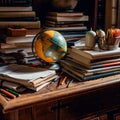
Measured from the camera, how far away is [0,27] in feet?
4.39

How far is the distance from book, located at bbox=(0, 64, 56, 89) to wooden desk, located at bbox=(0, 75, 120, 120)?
50 millimetres

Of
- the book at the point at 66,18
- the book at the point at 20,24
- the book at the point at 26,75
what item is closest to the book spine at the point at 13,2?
the book at the point at 20,24

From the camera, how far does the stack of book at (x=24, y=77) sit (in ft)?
3.49

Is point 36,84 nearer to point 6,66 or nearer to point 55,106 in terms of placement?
point 55,106

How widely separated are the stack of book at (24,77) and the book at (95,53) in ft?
0.59

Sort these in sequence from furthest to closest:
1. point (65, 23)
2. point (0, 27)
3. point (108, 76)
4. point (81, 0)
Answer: point (81, 0) < point (65, 23) < point (0, 27) < point (108, 76)

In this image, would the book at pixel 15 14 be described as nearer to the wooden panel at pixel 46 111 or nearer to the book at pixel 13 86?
the book at pixel 13 86

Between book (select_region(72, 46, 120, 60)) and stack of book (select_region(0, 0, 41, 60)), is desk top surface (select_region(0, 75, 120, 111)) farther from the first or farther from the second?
stack of book (select_region(0, 0, 41, 60))

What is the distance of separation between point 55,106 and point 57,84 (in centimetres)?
10

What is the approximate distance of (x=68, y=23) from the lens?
1.52m

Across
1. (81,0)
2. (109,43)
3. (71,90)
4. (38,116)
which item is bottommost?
(38,116)

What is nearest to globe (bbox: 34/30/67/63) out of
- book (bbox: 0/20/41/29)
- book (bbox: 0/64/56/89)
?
book (bbox: 0/64/56/89)

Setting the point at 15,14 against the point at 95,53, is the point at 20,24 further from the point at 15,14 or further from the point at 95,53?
the point at 95,53

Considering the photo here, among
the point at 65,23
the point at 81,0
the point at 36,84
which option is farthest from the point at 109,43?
the point at 81,0
